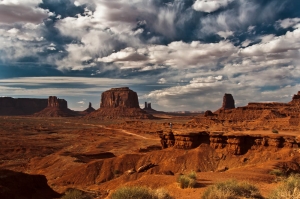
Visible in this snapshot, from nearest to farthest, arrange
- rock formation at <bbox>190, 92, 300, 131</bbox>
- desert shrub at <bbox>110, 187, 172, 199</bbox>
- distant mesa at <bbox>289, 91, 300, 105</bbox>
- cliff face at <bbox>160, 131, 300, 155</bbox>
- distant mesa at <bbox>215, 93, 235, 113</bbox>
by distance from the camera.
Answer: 1. desert shrub at <bbox>110, 187, 172, 199</bbox>
2. cliff face at <bbox>160, 131, 300, 155</bbox>
3. rock formation at <bbox>190, 92, 300, 131</bbox>
4. distant mesa at <bbox>289, 91, 300, 105</bbox>
5. distant mesa at <bbox>215, 93, 235, 113</bbox>

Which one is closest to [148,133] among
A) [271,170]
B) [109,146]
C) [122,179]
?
[109,146]

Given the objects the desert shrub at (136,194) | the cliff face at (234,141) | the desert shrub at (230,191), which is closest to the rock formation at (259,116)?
the cliff face at (234,141)

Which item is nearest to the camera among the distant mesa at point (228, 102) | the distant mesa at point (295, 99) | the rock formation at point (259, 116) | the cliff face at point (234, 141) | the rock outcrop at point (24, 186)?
the rock outcrop at point (24, 186)

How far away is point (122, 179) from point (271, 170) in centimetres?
1296

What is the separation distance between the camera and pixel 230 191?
33.2 feet

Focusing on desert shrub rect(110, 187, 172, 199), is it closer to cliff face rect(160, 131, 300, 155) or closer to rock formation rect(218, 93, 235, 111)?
cliff face rect(160, 131, 300, 155)

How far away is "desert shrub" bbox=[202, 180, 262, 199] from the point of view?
9.71 metres

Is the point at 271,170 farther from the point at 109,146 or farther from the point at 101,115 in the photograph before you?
the point at 101,115

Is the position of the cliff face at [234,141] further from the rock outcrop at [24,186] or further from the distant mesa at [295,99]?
the distant mesa at [295,99]

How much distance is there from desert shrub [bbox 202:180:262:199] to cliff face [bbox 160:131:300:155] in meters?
19.8

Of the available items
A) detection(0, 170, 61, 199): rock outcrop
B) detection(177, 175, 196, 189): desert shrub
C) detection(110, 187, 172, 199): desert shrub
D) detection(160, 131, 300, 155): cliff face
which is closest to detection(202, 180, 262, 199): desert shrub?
detection(110, 187, 172, 199): desert shrub

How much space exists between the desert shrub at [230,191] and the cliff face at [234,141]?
19.8m

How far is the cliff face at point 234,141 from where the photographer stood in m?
28.5

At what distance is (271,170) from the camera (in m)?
18.9
